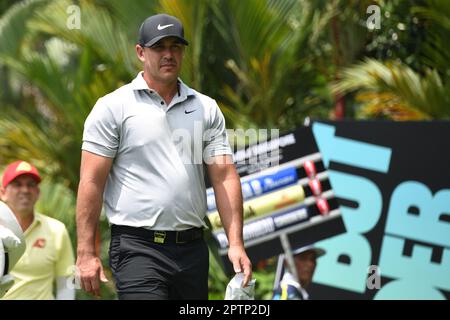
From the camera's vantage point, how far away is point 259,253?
8875mm

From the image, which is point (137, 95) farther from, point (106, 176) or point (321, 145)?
point (321, 145)

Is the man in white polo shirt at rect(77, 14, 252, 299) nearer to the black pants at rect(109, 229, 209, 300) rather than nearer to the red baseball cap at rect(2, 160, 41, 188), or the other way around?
the black pants at rect(109, 229, 209, 300)

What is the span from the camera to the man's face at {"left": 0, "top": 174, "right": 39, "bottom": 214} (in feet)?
24.0

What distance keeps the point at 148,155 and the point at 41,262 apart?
2.32 meters

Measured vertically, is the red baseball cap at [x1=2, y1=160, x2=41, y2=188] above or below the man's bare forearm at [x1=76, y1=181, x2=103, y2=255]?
above

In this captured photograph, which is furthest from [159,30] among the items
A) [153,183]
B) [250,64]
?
[250,64]

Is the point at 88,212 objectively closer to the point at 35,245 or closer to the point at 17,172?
the point at 35,245

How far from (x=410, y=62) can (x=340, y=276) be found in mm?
2907

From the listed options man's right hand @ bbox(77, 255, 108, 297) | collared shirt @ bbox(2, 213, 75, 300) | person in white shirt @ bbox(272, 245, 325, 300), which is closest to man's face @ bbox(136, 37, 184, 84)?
man's right hand @ bbox(77, 255, 108, 297)

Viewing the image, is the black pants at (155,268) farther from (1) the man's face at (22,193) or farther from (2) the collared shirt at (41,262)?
(1) the man's face at (22,193)

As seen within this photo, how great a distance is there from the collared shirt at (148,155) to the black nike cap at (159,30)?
0.77 feet

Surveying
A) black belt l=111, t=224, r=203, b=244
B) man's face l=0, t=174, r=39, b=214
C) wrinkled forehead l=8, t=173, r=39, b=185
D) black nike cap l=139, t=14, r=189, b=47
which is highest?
black nike cap l=139, t=14, r=189, b=47

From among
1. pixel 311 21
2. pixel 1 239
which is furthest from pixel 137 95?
pixel 311 21

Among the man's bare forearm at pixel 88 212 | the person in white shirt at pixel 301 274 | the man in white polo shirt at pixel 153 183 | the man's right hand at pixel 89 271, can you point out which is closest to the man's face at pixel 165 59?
the man in white polo shirt at pixel 153 183
